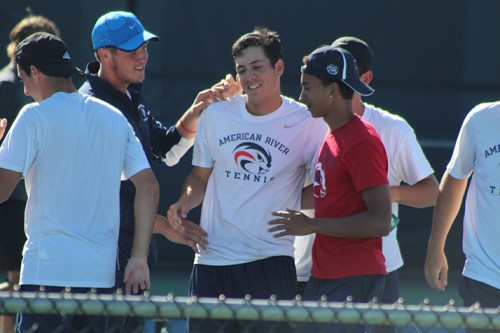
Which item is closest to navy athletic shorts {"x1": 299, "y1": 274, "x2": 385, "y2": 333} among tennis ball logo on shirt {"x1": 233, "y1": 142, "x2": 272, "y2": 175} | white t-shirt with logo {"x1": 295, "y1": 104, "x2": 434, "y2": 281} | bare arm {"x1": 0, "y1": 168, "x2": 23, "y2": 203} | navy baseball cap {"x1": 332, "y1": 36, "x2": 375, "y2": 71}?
white t-shirt with logo {"x1": 295, "y1": 104, "x2": 434, "y2": 281}

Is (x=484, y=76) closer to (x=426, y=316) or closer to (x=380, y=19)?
(x=380, y=19)

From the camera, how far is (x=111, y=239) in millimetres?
3711

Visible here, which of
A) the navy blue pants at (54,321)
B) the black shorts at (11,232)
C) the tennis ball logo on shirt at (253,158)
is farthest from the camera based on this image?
the black shorts at (11,232)

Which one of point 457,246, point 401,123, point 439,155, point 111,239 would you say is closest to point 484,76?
point 439,155

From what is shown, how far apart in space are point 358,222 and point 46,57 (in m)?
1.34

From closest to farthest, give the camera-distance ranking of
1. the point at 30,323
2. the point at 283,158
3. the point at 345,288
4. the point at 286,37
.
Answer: the point at 30,323 < the point at 345,288 < the point at 283,158 < the point at 286,37

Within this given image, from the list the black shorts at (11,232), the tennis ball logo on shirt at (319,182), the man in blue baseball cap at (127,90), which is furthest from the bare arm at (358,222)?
the black shorts at (11,232)

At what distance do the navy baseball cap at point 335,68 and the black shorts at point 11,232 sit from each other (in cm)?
228

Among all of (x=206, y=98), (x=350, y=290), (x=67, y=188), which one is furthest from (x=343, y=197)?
(x=67, y=188)

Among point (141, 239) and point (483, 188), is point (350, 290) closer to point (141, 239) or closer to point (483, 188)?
point (483, 188)

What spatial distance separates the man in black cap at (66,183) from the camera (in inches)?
141

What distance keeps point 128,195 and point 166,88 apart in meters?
2.72

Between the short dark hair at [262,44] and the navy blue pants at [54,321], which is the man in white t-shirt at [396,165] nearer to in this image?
the short dark hair at [262,44]

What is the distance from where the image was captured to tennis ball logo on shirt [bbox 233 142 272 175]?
4137 mm
